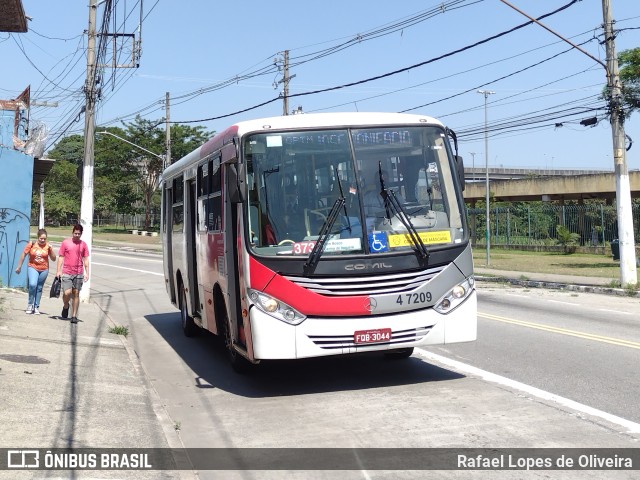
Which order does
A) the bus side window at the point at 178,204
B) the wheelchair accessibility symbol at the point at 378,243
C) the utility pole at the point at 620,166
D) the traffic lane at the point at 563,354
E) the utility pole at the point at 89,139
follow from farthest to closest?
the utility pole at the point at 620,166 → the utility pole at the point at 89,139 → the bus side window at the point at 178,204 → the wheelchair accessibility symbol at the point at 378,243 → the traffic lane at the point at 563,354

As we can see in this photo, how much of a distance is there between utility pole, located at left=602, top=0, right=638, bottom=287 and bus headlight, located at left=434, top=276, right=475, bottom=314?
13.2 m

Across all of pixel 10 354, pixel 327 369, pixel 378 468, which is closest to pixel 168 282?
pixel 10 354

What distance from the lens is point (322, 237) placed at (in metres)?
7.88

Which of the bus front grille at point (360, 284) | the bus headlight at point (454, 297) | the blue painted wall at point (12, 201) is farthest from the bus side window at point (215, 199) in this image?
the blue painted wall at point (12, 201)

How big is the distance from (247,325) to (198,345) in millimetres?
4626

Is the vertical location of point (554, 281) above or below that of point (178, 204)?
below

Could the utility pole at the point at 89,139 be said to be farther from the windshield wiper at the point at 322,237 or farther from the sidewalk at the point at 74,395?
the windshield wiper at the point at 322,237

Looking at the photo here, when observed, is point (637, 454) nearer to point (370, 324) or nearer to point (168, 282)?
point (370, 324)

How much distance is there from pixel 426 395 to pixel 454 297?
112 cm

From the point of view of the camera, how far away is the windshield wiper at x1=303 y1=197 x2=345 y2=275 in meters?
7.77

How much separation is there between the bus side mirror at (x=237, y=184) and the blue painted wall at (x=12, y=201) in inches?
568

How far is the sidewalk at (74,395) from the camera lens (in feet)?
20.4

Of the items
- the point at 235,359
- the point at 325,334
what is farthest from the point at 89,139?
the point at 325,334

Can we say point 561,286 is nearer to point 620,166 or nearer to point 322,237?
point 620,166
